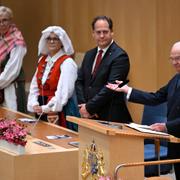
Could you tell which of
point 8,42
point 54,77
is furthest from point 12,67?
point 54,77

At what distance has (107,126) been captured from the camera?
323cm

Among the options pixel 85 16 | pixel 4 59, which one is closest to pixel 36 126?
pixel 4 59

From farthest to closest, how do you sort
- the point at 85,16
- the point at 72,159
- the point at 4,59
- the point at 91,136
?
the point at 85,16
the point at 4,59
the point at 72,159
the point at 91,136

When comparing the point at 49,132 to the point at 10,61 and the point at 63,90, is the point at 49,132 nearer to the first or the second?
the point at 63,90

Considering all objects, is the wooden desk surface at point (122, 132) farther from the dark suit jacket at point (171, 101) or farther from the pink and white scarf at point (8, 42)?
the pink and white scarf at point (8, 42)

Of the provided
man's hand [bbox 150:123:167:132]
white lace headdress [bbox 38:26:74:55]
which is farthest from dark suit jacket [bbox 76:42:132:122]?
man's hand [bbox 150:123:167:132]

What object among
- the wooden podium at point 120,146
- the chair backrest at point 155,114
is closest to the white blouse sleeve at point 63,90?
the chair backrest at point 155,114

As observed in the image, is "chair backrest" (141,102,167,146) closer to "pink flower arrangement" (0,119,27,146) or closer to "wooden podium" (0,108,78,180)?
"wooden podium" (0,108,78,180)

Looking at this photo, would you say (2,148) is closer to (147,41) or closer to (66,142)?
(66,142)

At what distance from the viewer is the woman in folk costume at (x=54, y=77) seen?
4.84 metres

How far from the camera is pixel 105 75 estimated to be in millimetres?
4625

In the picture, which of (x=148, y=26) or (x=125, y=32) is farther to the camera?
(x=125, y=32)

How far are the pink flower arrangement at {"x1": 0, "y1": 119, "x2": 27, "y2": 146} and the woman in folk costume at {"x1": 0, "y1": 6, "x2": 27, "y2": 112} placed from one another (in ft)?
6.21

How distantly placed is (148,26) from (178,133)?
2637 mm
